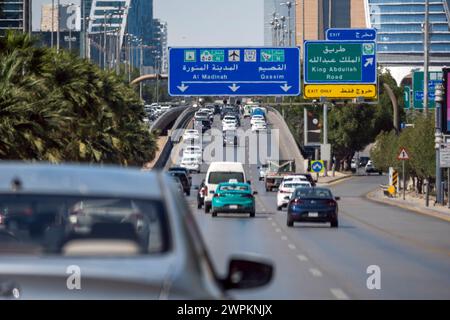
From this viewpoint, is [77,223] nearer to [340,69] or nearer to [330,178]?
[340,69]

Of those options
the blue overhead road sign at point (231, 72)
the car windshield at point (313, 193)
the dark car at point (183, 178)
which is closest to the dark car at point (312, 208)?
the car windshield at point (313, 193)

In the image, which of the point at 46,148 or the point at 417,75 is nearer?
the point at 46,148

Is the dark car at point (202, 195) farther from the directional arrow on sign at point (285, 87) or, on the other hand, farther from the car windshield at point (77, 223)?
the car windshield at point (77, 223)

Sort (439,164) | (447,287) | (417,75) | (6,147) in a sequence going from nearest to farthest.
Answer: (447,287)
(6,147)
(439,164)
(417,75)

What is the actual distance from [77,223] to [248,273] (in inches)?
40.8

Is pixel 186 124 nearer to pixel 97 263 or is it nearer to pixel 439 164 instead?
A: pixel 439 164

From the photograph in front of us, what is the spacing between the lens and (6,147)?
38.4 metres

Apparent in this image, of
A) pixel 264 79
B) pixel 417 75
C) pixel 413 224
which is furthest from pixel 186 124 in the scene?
pixel 413 224

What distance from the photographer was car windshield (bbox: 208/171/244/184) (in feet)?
184

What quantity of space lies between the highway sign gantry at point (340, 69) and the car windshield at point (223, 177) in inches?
356

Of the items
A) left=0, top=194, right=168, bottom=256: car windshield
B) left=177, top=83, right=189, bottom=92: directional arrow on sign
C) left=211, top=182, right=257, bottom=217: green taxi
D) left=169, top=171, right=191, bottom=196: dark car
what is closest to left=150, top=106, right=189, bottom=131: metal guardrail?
left=169, top=171, right=191, bottom=196: dark car

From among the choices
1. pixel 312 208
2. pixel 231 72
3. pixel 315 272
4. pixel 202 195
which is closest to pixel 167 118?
pixel 231 72

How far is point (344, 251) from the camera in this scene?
30797 mm
